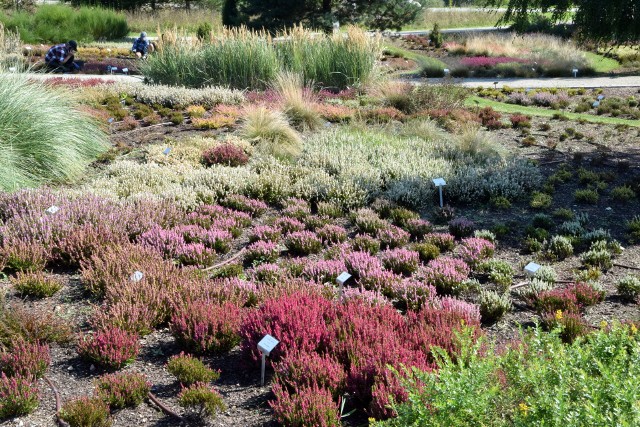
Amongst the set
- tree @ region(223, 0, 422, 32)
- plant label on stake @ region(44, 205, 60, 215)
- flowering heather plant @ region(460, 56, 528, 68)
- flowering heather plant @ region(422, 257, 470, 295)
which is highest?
tree @ region(223, 0, 422, 32)

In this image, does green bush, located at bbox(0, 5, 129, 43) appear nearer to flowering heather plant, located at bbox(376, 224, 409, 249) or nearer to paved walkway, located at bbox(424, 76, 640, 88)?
paved walkway, located at bbox(424, 76, 640, 88)

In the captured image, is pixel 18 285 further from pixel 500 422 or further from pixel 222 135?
pixel 222 135

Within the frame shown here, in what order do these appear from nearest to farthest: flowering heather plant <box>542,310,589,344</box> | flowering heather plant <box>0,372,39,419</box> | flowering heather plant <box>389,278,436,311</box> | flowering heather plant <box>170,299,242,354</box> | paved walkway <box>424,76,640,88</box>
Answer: flowering heather plant <box>0,372,39,419</box>, flowering heather plant <box>170,299,242,354</box>, flowering heather plant <box>542,310,589,344</box>, flowering heather plant <box>389,278,436,311</box>, paved walkway <box>424,76,640,88</box>

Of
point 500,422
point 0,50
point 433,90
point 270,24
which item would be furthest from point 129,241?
point 270,24

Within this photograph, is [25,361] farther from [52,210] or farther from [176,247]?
[52,210]

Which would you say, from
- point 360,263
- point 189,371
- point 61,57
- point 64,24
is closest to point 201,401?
point 189,371

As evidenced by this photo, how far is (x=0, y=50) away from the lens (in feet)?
40.3

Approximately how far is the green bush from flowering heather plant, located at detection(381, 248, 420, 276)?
29693mm

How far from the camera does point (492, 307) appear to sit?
5.36m

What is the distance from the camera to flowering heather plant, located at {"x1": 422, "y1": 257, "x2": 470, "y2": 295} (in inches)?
230

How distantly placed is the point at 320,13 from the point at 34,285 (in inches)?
1059

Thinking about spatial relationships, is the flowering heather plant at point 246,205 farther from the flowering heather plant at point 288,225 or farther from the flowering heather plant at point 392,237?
the flowering heather plant at point 392,237

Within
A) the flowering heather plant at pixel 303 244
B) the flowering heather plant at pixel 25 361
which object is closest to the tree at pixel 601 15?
the flowering heather plant at pixel 303 244

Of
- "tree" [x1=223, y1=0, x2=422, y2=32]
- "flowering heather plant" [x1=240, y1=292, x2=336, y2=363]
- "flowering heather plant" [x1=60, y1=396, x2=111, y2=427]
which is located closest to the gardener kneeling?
"tree" [x1=223, y1=0, x2=422, y2=32]
